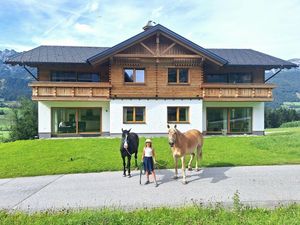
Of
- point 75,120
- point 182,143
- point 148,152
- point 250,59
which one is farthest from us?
point 250,59

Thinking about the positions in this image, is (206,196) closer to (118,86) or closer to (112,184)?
(112,184)

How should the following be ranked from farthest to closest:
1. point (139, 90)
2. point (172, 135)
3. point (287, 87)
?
point (287, 87)
point (139, 90)
point (172, 135)

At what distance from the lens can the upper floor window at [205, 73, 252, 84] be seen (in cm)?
2555

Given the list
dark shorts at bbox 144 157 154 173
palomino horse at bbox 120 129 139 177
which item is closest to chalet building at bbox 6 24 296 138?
palomino horse at bbox 120 129 139 177

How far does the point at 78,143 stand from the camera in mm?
18172

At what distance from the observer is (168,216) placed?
6.32 meters

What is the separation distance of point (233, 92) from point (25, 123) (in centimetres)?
2551

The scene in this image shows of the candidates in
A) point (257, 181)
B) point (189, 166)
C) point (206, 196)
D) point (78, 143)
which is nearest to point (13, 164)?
point (78, 143)

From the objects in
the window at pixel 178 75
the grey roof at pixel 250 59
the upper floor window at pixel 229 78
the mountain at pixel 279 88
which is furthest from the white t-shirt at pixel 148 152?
the mountain at pixel 279 88

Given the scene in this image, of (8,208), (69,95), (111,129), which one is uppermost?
(69,95)

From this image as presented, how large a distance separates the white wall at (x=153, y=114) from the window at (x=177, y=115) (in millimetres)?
365

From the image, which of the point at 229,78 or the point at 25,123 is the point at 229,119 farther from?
the point at 25,123

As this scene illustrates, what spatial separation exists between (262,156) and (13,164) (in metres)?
12.1

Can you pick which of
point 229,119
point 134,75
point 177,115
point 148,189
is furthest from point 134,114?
point 148,189
